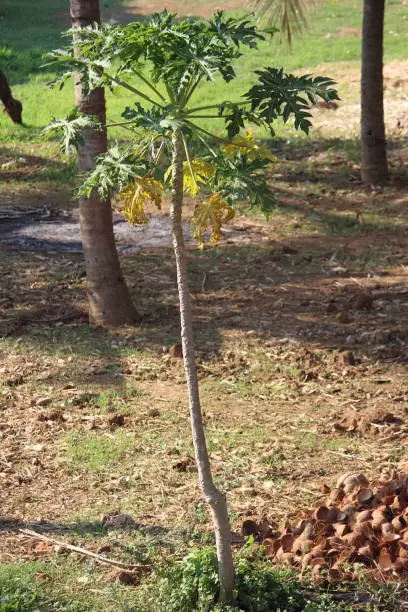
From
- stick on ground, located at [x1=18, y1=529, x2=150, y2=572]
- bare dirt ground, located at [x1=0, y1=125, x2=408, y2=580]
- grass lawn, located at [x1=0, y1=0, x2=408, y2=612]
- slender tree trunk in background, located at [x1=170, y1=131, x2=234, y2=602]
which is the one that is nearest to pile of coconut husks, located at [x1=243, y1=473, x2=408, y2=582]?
grass lawn, located at [x1=0, y1=0, x2=408, y2=612]

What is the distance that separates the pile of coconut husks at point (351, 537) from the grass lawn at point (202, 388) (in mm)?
194

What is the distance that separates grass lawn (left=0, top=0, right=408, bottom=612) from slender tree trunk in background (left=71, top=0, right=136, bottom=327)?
188mm

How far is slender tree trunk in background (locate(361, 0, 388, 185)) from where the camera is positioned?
37.8 ft

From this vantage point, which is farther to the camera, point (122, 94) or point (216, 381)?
point (122, 94)

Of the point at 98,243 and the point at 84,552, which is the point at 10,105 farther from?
the point at 84,552

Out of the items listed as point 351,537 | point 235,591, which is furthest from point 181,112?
point 351,537

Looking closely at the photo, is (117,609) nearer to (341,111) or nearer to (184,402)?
(184,402)

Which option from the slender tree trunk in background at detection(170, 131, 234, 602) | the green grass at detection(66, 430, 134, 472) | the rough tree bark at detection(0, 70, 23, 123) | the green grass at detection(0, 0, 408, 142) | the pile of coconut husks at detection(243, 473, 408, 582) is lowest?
the pile of coconut husks at detection(243, 473, 408, 582)

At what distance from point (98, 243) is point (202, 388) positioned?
5.15 ft

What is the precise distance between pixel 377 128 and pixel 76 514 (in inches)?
309

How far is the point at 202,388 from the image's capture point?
6906 mm

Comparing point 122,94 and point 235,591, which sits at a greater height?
point 122,94

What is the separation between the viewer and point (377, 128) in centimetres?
1180

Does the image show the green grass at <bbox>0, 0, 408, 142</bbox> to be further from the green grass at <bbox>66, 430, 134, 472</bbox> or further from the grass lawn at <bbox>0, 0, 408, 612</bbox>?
the green grass at <bbox>66, 430, 134, 472</bbox>
